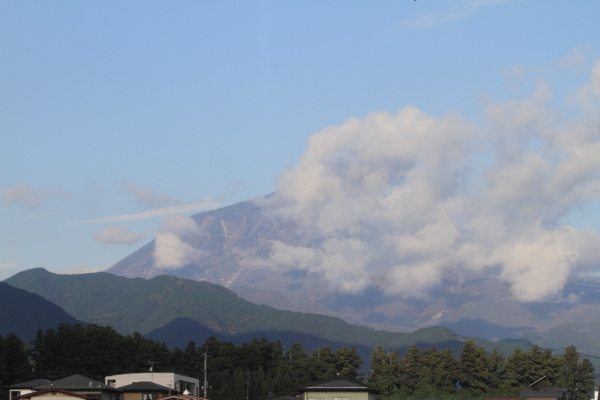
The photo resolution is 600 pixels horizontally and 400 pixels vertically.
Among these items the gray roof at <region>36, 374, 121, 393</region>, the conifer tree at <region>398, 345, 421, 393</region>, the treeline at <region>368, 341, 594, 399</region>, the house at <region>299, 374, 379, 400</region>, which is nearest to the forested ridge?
the conifer tree at <region>398, 345, 421, 393</region>

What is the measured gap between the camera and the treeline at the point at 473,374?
120m

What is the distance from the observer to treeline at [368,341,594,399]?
119500 mm

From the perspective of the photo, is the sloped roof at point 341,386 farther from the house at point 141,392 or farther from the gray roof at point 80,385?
the gray roof at point 80,385

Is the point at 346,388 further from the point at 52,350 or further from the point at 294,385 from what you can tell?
the point at 52,350

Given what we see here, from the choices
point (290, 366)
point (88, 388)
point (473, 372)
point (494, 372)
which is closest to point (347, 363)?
point (290, 366)

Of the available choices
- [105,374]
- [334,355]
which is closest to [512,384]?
[334,355]

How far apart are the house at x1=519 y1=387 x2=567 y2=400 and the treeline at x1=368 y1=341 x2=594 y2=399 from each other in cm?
1352

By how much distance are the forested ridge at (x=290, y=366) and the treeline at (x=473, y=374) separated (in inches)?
5.8

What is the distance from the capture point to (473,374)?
125 metres

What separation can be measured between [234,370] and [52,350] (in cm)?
2790

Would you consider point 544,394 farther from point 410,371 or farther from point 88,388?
point 88,388

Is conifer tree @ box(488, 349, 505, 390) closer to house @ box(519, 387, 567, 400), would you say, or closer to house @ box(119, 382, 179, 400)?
house @ box(519, 387, 567, 400)

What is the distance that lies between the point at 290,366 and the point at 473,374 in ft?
94.1

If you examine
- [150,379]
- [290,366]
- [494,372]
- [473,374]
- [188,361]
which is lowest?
[473,374]
